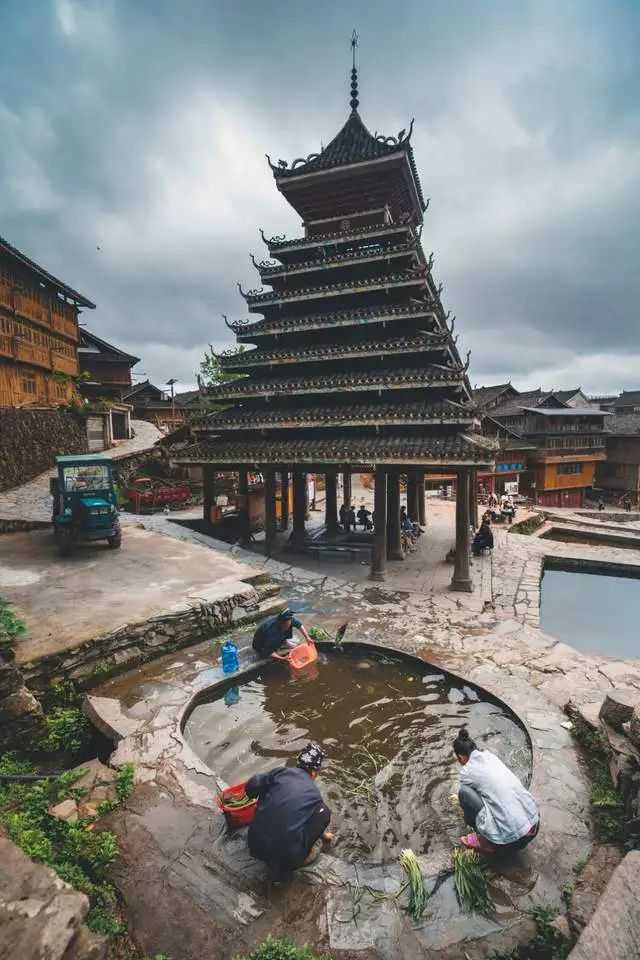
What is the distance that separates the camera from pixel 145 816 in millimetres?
4633

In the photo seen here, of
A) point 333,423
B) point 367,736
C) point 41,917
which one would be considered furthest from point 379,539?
point 41,917

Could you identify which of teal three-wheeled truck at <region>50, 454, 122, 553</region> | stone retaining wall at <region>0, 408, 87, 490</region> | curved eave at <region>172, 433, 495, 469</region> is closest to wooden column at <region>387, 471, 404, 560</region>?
curved eave at <region>172, 433, 495, 469</region>

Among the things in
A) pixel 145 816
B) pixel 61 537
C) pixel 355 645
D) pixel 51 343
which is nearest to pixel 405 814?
pixel 145 816

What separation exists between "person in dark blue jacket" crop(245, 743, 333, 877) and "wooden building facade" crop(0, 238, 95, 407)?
24908mm

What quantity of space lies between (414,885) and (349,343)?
13792 millimetres

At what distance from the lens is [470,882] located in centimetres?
395

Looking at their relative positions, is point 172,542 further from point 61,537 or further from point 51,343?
point 51,343

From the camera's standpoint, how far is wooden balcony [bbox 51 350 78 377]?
27247mm

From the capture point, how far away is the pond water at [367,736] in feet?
16.2

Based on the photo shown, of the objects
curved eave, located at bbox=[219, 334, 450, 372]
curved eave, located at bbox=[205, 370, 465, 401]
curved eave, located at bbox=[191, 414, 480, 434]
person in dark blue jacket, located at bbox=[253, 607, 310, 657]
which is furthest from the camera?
curved eave, located at bbox=[219, 334, 450, 372]

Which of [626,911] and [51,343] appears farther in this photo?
[51,343]

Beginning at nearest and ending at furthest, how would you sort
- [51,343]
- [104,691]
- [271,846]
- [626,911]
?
[626,911] < [271,846] < [104,691] < [51,343]

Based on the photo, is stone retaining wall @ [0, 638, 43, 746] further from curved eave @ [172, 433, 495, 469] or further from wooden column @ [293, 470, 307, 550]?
wooden column @ [293, 470, 307, 550]

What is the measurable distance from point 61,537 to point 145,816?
36.5 ft
